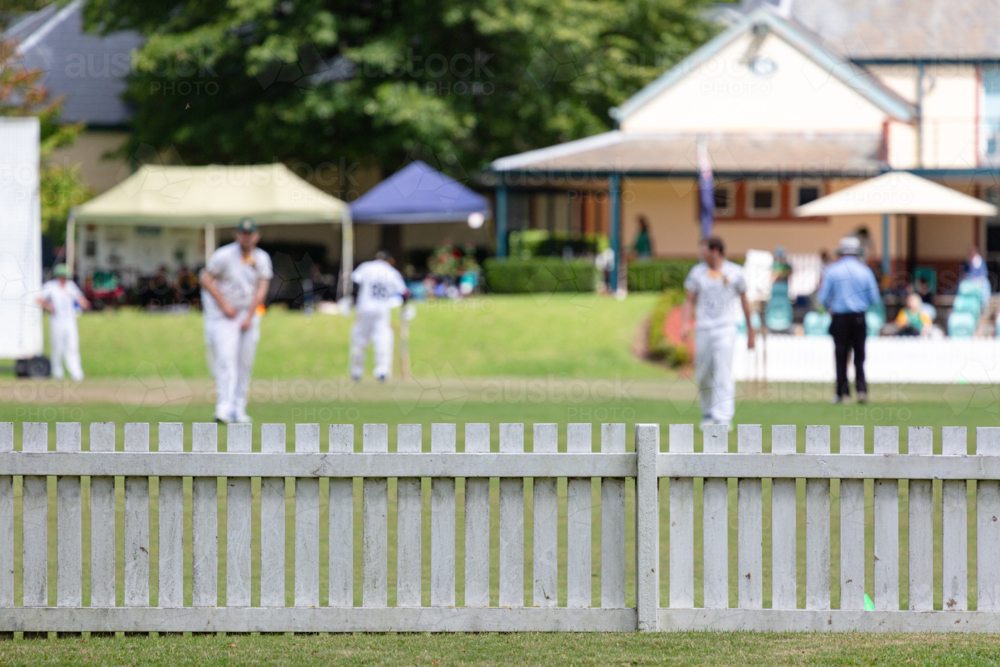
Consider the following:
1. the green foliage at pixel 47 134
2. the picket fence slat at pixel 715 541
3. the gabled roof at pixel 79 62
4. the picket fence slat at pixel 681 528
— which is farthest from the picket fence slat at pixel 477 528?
the gabled roof at pixel 79 62

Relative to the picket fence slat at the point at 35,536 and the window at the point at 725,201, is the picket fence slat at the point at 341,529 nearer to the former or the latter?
the picket fence slat at the point at 35,536

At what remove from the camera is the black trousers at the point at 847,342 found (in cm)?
1491

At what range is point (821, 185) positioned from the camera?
104 feet

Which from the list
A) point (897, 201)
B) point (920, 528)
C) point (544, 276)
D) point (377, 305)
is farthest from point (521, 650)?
point (544, 276)

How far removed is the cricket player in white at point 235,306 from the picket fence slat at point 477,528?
715cm

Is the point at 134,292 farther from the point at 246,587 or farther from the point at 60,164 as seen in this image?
the point at 246,587

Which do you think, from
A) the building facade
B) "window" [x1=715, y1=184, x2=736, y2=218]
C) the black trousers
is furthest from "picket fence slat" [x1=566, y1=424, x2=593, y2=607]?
"window" [x1=715, y1=184, x2=736, y2=218]

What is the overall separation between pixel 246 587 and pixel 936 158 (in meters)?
27.9

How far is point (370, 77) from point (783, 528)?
29654 millimetres

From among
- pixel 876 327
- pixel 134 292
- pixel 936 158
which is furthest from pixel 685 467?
pixel 936 158

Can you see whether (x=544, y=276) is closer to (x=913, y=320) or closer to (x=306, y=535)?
(x=913, y=320)

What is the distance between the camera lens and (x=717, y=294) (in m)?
11.2

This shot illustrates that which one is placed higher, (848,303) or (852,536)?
(848,303)

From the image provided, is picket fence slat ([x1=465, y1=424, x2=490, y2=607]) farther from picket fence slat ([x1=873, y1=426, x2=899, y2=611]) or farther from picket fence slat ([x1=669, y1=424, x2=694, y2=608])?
picket fence slat ([x1=873, y1=426, x2=899, y2=611])
